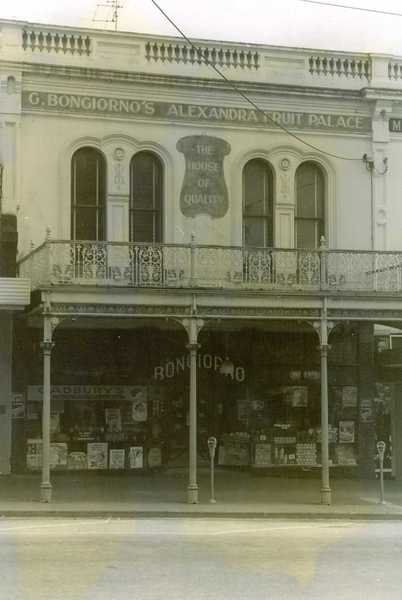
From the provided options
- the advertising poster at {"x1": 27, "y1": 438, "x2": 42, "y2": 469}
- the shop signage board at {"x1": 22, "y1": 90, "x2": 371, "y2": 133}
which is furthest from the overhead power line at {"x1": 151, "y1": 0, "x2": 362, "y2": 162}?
the advertising poster at {"x1": 27, "y1": 438, "x2": 42, "y2": 469}

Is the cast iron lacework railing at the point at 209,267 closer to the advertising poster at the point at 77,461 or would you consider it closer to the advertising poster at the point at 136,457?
the advertising poster at the point at 77,461

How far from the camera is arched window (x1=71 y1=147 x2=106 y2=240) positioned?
68.6ft

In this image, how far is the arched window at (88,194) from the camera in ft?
68.6

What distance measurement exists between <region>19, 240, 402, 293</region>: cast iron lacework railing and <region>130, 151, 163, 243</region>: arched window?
111 cm

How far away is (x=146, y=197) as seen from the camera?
70.3ft

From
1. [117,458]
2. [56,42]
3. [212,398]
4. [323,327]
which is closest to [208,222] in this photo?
[212,398]

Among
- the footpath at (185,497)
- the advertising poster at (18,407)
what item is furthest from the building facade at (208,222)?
the footpath at (185,497)

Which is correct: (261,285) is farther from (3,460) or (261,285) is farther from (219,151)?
(3,460)

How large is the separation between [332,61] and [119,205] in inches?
220

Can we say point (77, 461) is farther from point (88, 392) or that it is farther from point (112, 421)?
point (88, 392)

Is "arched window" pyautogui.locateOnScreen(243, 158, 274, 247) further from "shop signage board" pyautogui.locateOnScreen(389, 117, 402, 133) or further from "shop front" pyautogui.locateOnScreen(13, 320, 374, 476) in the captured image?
"shop signage board" pyautogui.locateOnScreen(389, 117, 402, 133)

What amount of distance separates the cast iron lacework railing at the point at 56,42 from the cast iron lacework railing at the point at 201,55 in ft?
4.30

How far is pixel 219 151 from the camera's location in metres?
21.5

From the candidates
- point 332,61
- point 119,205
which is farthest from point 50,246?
point 332,61
